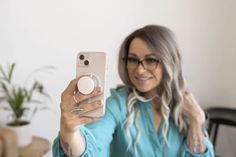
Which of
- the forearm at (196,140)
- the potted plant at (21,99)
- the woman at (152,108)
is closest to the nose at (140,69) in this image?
the woman at (152,108)

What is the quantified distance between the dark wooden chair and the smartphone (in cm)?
146

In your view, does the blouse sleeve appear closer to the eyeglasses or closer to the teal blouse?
the teal blouse

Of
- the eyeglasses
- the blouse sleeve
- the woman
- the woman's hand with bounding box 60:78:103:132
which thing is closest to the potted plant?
the woman

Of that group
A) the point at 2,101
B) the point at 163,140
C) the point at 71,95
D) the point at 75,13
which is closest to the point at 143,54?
the point at 163,140

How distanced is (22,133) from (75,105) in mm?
1080

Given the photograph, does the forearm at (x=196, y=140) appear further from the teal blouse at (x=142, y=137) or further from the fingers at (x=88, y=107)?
the fingers at (x=88, y=107)

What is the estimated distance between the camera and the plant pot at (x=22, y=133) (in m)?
1.66

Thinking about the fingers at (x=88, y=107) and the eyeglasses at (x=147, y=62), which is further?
the eyeglasses at (x=147, y=62)

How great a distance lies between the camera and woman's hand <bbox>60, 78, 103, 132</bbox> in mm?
693

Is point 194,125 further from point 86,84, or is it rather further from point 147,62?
point 86,84

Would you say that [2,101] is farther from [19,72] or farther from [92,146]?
[92,146]

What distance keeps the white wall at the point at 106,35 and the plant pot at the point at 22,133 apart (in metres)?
0.17

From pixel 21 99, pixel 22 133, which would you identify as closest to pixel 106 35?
pixel 21 99

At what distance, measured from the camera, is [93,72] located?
0.71 m
